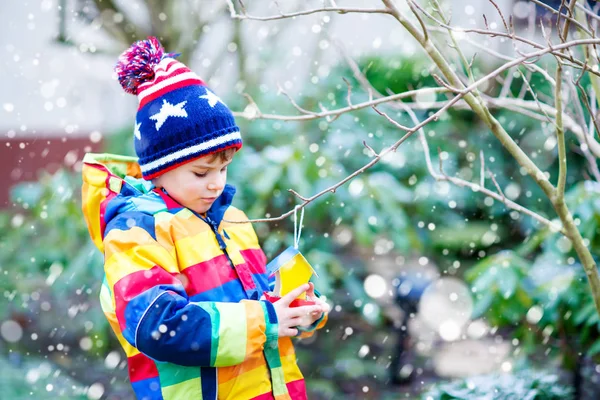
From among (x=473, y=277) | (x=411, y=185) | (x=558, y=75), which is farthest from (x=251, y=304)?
(x=411, y=185)

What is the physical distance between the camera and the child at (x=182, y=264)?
1370 mm

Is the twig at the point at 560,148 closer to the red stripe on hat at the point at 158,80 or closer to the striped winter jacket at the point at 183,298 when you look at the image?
the striped winter jacket at the point at 183,298

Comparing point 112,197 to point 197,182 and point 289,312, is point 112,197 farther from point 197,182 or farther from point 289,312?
point 289,312

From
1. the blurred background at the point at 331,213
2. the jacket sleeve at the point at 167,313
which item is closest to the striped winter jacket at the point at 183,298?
the jacket sleeve at the point at 167,313

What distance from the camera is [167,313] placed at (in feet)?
4.40

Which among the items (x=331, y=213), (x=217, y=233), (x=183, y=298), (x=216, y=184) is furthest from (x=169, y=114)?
(x=331, y=213)

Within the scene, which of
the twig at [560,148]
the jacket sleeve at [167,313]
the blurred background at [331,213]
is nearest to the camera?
the jacket sleeve at [167,313]

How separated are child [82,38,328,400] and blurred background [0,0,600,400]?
4.37 ft

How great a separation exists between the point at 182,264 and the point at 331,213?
5.46 ft

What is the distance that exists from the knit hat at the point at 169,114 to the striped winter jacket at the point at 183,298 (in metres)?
0.12

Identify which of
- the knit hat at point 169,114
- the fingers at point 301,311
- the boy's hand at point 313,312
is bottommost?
the boy's hand at point 313,312

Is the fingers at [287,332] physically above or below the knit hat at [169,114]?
below

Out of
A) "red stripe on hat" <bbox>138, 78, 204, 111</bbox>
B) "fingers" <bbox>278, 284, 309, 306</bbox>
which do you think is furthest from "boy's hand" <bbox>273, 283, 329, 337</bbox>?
"red stripe on hat" <bbox>138, 78, 204, 111</bbox>

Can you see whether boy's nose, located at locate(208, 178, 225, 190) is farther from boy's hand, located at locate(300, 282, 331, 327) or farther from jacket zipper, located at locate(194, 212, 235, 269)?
boy's hand, located at locate(300, 282, 331, 327)
